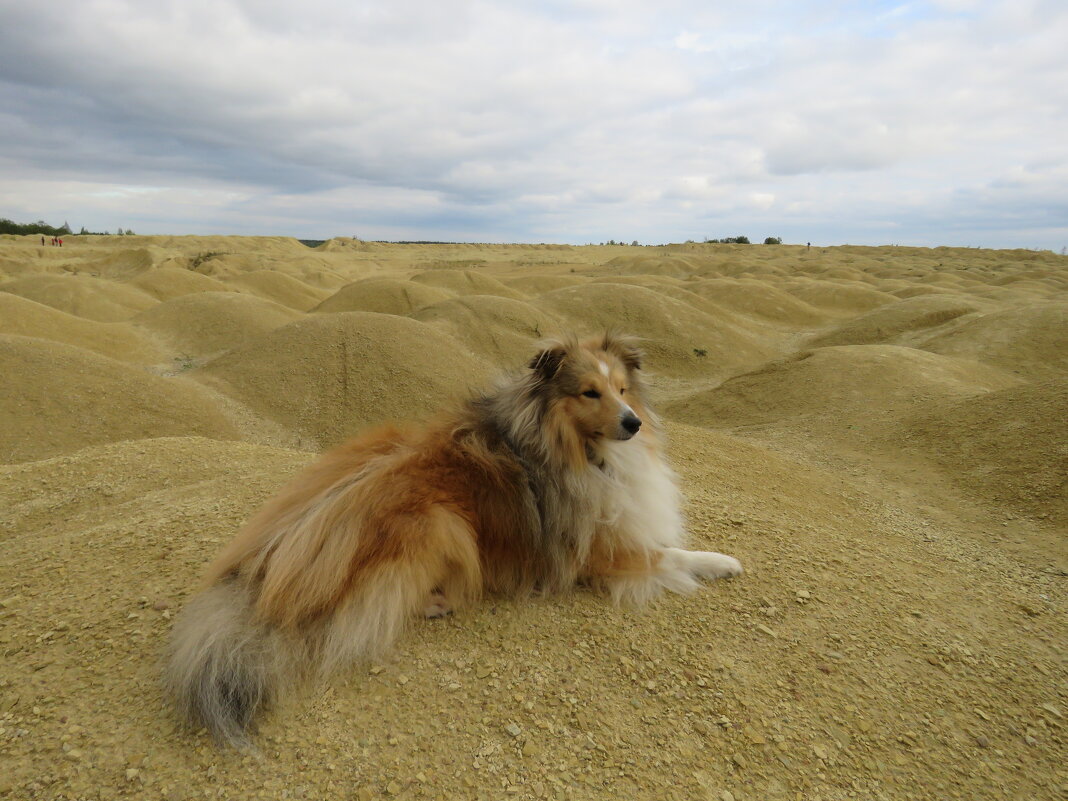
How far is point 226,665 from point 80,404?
1016 centimetres

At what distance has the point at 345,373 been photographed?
11906mm

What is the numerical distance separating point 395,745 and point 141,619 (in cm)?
149

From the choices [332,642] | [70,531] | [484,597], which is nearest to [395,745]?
[332,642]

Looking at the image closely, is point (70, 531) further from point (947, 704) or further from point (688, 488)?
point (947, 704)

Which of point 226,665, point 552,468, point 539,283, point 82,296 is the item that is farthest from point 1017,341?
point 82,296

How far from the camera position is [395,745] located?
7.10 feet

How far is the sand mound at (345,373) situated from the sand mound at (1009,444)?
23.2ft

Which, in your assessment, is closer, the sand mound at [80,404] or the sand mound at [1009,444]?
the sand mound at [1009,444]

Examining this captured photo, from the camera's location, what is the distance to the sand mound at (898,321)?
57.6ft

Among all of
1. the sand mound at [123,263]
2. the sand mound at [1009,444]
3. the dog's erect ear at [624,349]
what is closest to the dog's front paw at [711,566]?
the dog's erect ear at [624,349]

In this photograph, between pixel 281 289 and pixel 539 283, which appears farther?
pixel 539 283

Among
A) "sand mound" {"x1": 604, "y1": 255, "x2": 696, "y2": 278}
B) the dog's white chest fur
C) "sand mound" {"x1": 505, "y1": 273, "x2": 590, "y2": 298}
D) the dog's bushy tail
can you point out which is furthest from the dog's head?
"sand mound" {"x1": 604, "y1": 255, "x2": 696, "y2": 278}

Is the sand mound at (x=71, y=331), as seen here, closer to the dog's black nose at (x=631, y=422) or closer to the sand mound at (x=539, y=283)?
the dog's black nose at (x=631, y=422)

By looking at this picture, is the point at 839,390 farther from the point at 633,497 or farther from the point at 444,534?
the point at 444,534
